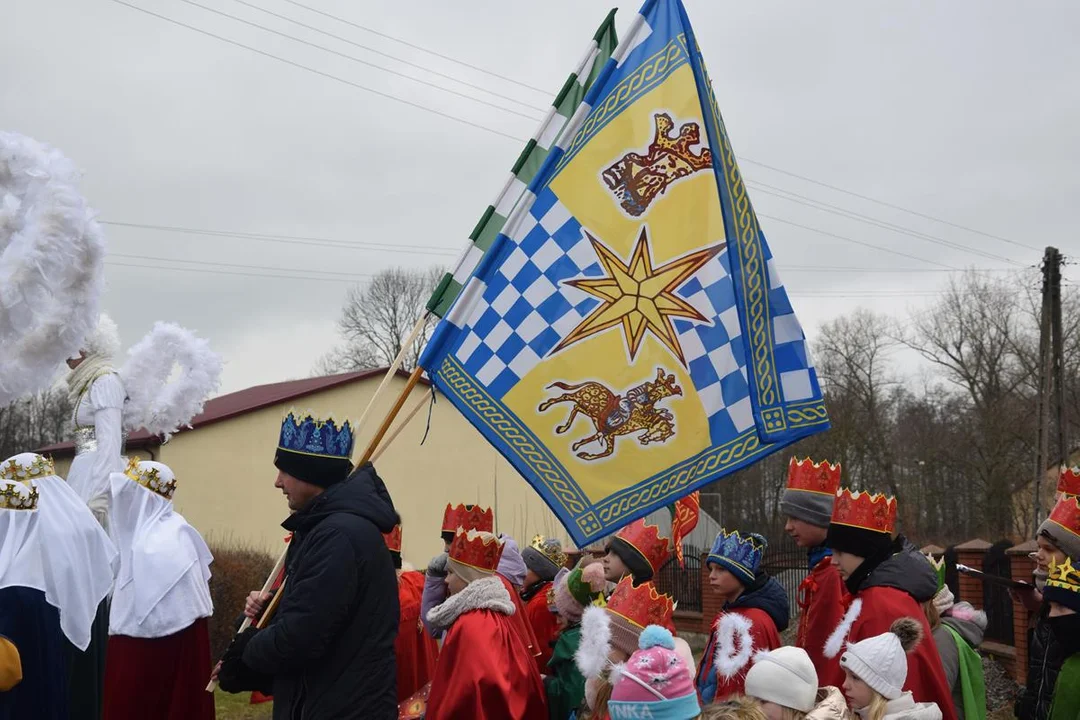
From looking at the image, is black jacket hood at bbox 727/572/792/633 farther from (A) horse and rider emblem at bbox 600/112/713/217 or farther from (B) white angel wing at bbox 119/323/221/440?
(B) white angel wing at bbox 119/323/221/440

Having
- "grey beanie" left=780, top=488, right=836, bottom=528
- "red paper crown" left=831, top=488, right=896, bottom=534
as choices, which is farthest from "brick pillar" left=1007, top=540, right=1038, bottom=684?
"red paper crown" left=831, top=488, right=896, bottom=534

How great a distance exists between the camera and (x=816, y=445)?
4100 centimetres

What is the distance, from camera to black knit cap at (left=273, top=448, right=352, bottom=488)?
4.63 m

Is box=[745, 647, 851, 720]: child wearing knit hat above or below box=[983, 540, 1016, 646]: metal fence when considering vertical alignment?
above

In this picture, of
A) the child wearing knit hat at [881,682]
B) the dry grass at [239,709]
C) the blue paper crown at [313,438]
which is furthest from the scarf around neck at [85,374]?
the child wearing knit hat at [881,682]

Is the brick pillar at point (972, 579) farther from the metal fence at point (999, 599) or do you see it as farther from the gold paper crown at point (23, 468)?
the gold paper crown at point (23, 468)

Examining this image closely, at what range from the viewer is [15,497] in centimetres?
541

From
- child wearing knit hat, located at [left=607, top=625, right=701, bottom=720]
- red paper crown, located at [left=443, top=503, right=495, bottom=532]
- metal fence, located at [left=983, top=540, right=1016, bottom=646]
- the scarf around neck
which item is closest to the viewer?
child wearing knit hat, located at [left=607, top=625, right=701, bottom=720]

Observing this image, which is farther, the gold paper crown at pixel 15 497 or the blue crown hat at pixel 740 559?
the blue crown hat at pixel 740 559

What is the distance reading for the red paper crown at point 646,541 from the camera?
6.12 metres

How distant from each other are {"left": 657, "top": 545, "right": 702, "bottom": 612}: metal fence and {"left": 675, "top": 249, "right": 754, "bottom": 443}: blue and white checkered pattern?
54.4 feet

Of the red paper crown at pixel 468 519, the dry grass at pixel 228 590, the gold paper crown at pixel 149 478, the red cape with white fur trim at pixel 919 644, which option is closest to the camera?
the red cape with white fur trim at pixel 919 644

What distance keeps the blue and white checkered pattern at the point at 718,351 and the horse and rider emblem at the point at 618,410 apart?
152mm

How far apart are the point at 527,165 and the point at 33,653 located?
332 cm
